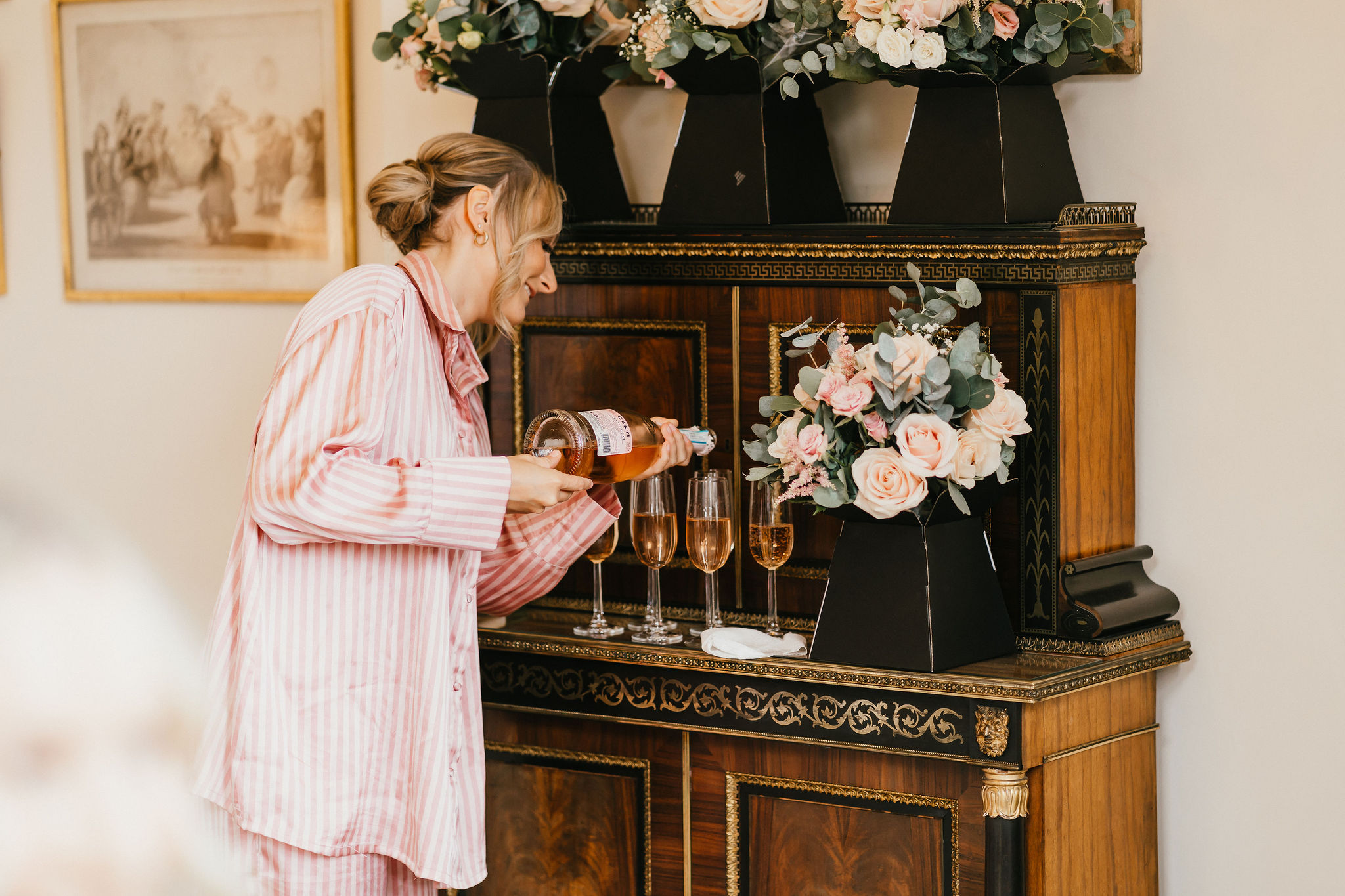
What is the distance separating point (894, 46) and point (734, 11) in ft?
0.97

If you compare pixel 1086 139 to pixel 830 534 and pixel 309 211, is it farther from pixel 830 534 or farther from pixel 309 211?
pixel 309 211

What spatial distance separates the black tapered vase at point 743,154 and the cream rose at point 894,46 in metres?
0.25

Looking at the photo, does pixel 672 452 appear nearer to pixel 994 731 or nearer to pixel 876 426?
pixel 876 426

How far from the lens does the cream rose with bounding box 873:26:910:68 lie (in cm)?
226

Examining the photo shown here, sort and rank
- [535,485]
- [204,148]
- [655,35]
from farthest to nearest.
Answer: [204,148] → [655,35] → [535,485]

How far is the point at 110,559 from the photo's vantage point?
3820 millimetres

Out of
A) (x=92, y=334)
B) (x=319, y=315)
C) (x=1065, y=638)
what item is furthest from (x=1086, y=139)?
(x=92, y=334)

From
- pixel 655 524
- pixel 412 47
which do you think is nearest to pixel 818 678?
pixel 655 524

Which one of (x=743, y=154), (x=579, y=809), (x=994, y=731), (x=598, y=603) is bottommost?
(x=579, y=809)

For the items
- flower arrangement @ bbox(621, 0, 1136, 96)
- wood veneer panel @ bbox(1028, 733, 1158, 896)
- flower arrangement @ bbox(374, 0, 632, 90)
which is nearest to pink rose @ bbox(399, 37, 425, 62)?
flower arrangement @ bbox(374, 0, 632, 90)

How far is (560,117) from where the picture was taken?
2.75m

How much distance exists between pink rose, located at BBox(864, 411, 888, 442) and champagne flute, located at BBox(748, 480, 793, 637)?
243mm

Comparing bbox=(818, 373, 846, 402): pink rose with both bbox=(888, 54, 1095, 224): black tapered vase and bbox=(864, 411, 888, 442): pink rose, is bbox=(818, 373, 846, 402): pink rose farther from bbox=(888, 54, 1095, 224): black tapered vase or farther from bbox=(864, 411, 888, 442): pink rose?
bbox=(888, 54, 1095, 224): black tapered vase

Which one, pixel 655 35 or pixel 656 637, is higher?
pixel 655 35
